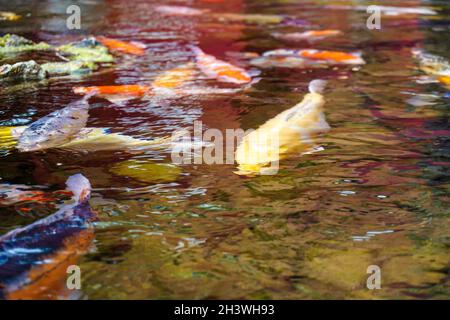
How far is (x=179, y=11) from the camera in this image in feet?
32.0

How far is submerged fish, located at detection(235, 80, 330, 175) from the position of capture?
3.39 m

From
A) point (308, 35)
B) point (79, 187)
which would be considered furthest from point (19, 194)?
point (308, 35)

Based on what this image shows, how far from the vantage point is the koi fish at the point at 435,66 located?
557 cm

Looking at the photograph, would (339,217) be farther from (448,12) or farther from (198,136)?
(448,12)

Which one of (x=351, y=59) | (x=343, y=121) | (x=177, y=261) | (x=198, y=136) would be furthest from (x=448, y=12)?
(x=177, y=261)

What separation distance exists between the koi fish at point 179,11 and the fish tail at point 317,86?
4664 millimetres

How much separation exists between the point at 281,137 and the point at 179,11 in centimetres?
649

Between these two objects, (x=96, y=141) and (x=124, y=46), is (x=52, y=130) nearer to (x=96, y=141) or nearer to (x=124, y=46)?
(x=96, y=141)

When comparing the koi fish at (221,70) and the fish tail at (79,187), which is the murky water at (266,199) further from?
the koi fish at (221,70)

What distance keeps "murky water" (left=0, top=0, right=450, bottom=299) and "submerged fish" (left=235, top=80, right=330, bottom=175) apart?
0.30 feet

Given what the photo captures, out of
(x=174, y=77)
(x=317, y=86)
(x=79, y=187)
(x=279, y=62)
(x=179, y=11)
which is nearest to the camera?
(x=79, y=187)

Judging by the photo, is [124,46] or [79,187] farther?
[124,46]

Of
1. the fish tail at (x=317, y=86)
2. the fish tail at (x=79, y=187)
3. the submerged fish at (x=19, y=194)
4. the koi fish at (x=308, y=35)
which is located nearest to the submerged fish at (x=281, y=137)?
the fish tail at (x=317, y=86)
